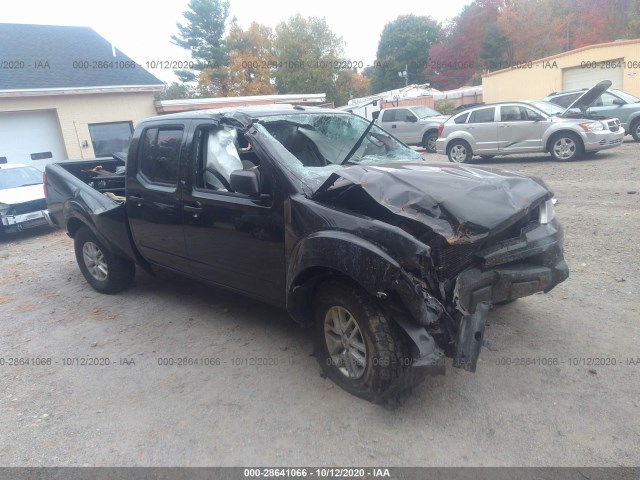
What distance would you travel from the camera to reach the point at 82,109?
17.3 metres

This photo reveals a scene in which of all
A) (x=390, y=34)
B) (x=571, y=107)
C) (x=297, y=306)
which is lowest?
(x=297, y=306)

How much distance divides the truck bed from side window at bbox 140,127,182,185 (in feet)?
2.18

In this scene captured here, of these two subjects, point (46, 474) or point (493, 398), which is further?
point (493, 398)

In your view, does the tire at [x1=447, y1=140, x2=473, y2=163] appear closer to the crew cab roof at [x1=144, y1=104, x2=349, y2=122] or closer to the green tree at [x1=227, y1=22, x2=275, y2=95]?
the crew cab roof at [x1=144, y1=104, x2=349, y2=122]

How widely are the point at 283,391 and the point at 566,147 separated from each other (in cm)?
1083

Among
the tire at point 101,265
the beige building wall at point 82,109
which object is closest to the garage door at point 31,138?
the beige building wall at point 82,109

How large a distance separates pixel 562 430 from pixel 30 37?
22793 millimetres

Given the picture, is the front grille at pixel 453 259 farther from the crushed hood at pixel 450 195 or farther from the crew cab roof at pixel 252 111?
the crew cab roof at pixel 252 111

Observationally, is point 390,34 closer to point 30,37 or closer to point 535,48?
point 535,48

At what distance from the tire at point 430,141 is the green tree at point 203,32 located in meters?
26.1

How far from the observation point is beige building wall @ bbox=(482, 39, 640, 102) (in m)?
21.2

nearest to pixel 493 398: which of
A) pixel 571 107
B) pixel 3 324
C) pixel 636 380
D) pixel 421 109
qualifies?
pixel 636 380

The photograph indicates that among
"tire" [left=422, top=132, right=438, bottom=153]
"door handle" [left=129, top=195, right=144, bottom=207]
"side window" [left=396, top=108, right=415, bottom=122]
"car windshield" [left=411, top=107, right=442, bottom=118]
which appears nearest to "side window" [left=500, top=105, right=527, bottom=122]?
"tire" [left=422, top=132, right=438, bottom=153]

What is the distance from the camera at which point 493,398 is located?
3.23 metres
